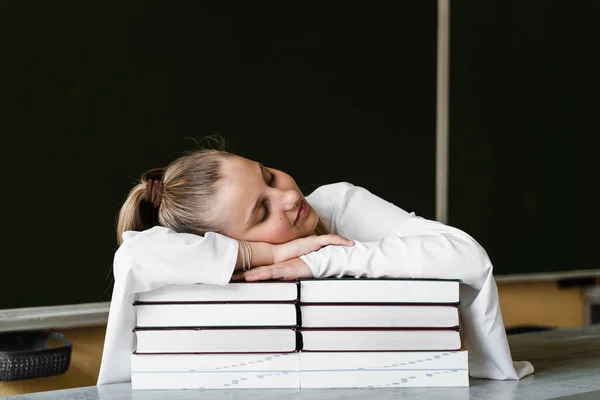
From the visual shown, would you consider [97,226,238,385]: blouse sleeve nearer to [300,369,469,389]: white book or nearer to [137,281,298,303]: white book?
[137,281,298,303]: white book

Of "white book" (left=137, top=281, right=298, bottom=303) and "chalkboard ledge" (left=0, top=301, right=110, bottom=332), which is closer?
"white book" (left=137, top=281, right=298, bottom=303)

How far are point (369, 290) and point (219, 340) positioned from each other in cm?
20

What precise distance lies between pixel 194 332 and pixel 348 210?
1.74ft

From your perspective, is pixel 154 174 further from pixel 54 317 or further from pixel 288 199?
pixel 54 317

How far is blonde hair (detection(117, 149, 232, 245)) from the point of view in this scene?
108 centimetres

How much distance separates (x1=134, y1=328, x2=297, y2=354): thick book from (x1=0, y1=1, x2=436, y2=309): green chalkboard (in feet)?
2.66

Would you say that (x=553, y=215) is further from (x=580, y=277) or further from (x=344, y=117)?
(x=344, y=117)

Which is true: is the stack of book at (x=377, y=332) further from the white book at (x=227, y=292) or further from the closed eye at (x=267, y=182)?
the closed eye at (x=267, y=182)

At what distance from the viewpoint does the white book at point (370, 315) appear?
903 mm

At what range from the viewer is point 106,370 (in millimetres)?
971

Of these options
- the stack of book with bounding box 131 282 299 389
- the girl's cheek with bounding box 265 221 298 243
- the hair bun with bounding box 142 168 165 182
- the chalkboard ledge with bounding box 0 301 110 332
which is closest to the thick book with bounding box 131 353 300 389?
the stack of book with bounding box 131 282 299 389

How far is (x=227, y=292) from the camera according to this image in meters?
0.90

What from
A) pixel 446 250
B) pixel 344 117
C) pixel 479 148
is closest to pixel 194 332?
pixel 446 250

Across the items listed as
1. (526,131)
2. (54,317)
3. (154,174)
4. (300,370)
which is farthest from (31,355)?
(526,131)
